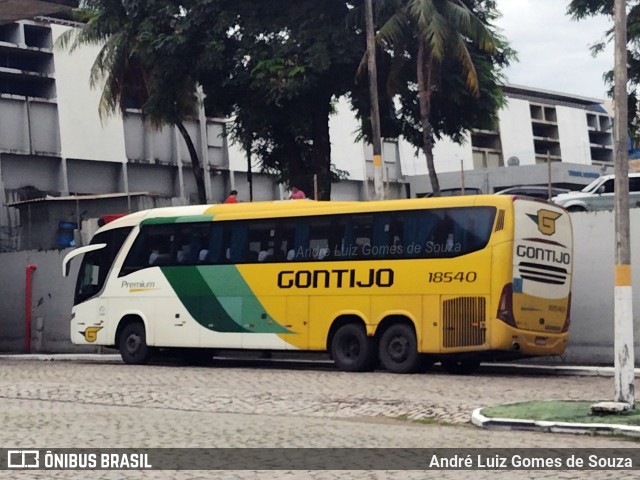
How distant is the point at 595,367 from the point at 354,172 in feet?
138

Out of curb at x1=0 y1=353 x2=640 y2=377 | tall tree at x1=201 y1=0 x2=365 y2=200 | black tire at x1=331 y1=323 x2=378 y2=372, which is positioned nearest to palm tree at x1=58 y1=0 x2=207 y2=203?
tall tree at x1=201 y1=0 x2=365 y2=200

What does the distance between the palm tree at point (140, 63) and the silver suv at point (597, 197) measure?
1318cm

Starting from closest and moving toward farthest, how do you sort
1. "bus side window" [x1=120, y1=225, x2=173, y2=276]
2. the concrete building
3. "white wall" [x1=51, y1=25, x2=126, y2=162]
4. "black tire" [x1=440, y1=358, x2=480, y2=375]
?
"black tire" [x1=440, y1=358, x2=480, y2=375], "bus side window" [x1=120, y1=225, x2=173, y2=276], the concrete building, "white wall" [x1=51, y1=25, x2=126, y2=162]

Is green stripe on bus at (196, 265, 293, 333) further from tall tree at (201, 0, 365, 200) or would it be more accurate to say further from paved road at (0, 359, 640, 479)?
tall tree at (201, 0, 365, 200)

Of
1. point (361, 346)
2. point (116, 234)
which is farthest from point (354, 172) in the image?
point (361, 346)

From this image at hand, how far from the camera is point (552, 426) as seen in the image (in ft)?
46.2

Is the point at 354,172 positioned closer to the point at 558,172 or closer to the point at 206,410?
the point at 558,172

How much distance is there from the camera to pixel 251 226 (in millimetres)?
26594

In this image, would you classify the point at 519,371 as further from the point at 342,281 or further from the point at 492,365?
the point at 342,281

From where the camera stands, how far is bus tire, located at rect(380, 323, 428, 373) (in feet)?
78.0

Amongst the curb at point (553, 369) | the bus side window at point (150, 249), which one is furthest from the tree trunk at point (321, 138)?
the curb at point (553, 369)

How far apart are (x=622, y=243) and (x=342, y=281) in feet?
34.2

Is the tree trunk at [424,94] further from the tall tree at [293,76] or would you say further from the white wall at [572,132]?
the white wall at [572,132]

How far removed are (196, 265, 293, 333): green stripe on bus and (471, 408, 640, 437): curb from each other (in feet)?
37.2
